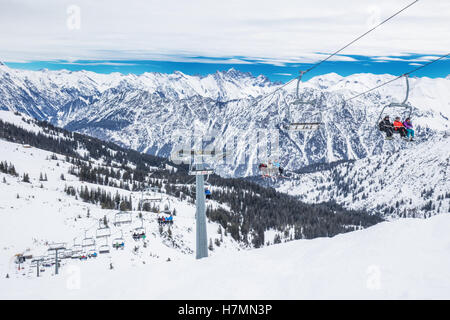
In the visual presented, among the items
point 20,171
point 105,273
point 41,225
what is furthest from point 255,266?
point 20,171

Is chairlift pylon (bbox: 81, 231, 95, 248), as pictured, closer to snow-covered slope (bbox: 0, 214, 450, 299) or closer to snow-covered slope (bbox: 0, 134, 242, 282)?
snow-covered slope (bbox: 0, 134, 242, 282)

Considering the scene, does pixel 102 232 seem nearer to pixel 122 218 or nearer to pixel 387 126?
pixel 122 218

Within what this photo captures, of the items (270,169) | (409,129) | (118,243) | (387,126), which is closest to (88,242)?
(118,243)

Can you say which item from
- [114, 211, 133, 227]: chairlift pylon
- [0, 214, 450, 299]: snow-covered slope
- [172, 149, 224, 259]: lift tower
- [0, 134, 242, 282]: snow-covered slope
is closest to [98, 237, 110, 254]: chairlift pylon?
[0, 134, 242, 282]: snow-covered slope

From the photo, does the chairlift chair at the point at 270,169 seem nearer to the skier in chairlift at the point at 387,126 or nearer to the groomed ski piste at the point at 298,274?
the groomed ski piste at the point at 298,274

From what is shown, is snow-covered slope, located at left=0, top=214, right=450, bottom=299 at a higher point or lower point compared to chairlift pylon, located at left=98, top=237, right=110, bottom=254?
higher
